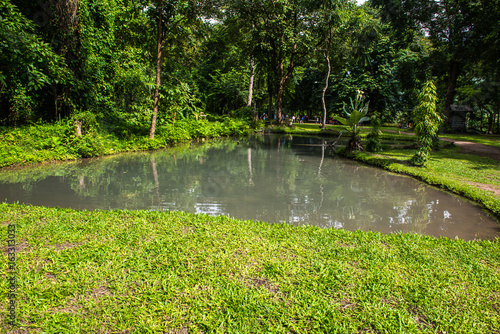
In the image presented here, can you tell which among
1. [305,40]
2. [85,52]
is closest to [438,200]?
[85,52]

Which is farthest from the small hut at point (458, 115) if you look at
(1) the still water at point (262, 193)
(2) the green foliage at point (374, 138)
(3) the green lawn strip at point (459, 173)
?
(1) the still water at point (262, 193)

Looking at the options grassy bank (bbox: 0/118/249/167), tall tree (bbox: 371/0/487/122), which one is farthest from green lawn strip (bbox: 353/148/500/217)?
grassy bank (bbox: 0/118/249/167)

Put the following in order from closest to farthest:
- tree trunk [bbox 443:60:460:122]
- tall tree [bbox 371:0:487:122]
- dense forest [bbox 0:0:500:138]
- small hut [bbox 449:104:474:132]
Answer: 1. dense forest [bbox 0:0:500:138]
2. tall tree [bbox 371:0:487:122]
3. tree trunk [bbox 443:60:460:122]
4. small hut [bbox 449:104:474:132]

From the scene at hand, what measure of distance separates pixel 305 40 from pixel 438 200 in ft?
70.6

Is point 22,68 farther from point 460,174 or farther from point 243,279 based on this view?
point 460,174

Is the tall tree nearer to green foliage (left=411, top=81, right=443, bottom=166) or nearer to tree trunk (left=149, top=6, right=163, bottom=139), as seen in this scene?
green foliage (left=411, top=81, right=443, bottom=166)

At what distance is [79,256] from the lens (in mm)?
3604

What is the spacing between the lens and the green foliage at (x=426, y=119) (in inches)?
388

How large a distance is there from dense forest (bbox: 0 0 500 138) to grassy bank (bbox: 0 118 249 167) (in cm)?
64

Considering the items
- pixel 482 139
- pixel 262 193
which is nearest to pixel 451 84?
pixel 482 139

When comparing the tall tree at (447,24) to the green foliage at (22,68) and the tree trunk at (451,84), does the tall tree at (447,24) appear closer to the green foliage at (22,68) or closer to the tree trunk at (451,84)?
the tree trunk at (451,84)

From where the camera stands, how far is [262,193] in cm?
719

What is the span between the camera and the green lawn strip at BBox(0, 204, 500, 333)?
104 inches

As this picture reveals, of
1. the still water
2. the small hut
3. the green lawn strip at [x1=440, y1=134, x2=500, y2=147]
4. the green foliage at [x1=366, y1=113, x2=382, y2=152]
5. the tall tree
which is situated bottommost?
the still water
